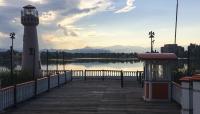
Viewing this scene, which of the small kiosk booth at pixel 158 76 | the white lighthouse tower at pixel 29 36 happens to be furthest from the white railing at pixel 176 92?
the white lighthouse tower at pixel 29 36

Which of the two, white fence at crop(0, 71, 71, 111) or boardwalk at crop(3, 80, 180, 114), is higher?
white fence at crop(0, 71, 71, 111)

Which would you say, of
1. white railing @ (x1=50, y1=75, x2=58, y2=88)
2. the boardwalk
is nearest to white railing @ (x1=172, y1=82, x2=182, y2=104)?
the boardwalk

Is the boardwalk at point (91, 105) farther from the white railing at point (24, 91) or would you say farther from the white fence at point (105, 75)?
the white fence at point (105, 75)

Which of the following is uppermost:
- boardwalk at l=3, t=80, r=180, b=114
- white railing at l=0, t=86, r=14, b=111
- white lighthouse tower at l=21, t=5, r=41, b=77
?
white lighthouse tower at l=21, t=5, r=41, b=77

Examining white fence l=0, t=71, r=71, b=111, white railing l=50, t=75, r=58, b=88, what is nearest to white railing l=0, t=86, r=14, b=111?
white fence l=0, t=71, r=71, b=111

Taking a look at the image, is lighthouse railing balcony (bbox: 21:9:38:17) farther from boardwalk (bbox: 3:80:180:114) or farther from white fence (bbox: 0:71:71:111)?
boardwalk (bbox: 3:80:180:114)

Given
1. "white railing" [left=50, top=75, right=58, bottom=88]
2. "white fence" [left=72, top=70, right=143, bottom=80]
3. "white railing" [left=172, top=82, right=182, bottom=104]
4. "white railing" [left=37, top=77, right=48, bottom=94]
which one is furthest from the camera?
"white fence" [left=72, top=70, right=143, bottom=80]

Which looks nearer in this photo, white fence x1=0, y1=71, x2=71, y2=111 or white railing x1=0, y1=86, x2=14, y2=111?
white railing x1=0, y1=86, x2=14, y2=111

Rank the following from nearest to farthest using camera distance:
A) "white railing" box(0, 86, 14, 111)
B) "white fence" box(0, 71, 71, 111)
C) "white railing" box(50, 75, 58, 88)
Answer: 1. "white railing" box(0, 86, 14, 111)
2. "white fence" box(0, 71, 71, 111)
3. "white railing" box(50, 75, 58, 88)

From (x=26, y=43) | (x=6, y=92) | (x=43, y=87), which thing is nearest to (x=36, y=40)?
(x=26, y=43)

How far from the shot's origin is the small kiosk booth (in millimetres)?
A: 23203

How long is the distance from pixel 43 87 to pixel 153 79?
25.4 ft

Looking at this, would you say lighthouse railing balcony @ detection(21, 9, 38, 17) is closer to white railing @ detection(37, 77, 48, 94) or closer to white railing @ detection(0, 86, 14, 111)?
white railing @ detection(37, 77, 48, 94)

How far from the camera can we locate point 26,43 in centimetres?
4184
